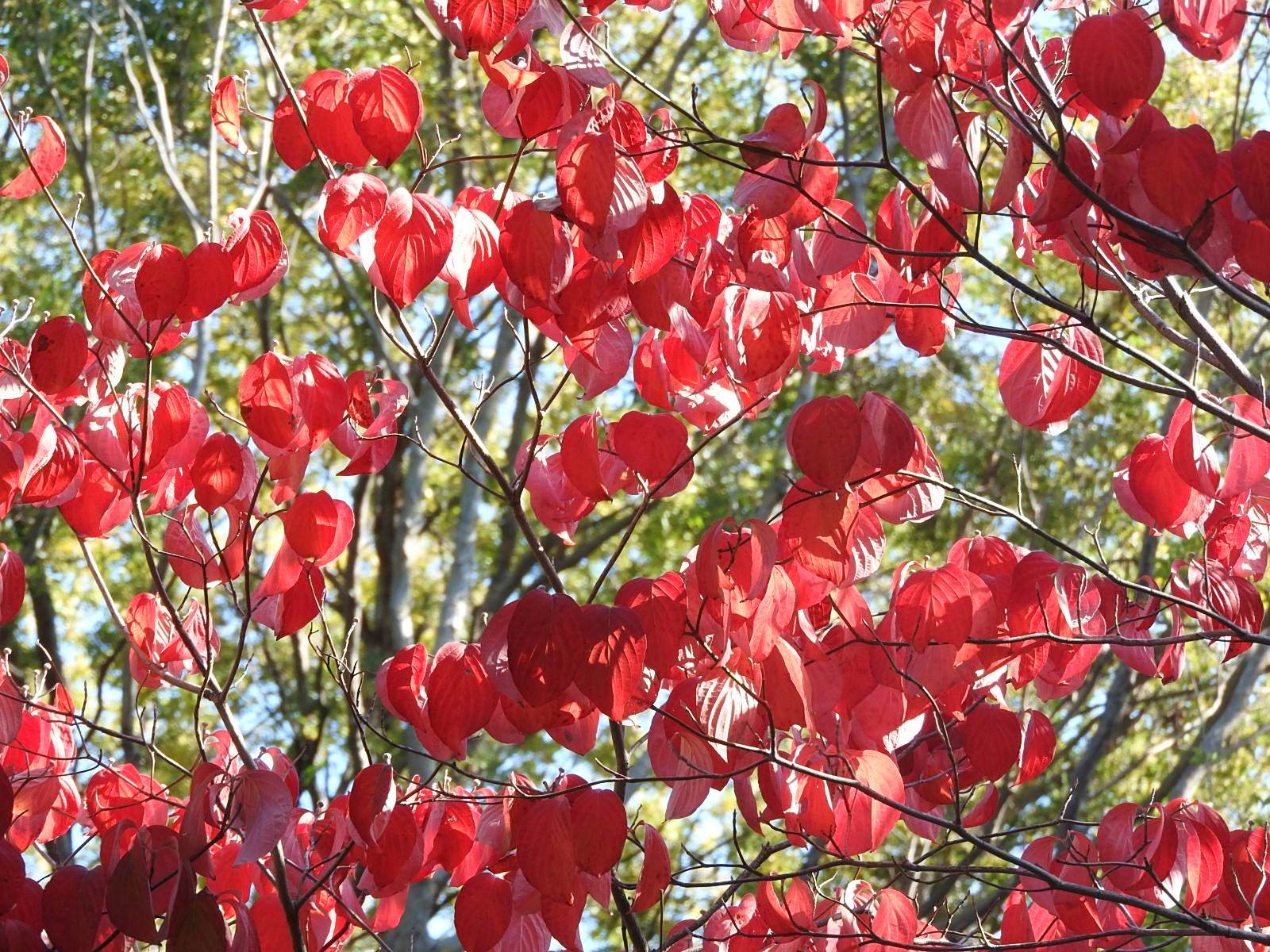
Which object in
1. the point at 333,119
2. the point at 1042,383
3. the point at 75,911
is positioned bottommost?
the point at 75,911

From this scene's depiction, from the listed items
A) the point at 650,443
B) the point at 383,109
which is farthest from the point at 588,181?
the point at 650,443

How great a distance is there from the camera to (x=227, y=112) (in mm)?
2031

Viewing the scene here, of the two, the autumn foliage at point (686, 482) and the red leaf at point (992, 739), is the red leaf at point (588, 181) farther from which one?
the red leaf at point (992, 739)

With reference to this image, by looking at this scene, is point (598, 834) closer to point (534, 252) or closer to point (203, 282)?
point (534, 252)

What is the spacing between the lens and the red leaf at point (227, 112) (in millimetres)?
2002

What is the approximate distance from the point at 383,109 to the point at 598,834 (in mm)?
998

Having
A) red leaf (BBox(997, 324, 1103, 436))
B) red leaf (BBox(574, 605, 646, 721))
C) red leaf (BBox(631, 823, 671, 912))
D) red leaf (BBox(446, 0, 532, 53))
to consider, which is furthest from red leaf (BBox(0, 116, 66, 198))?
red leaf (BBox(997, 324, 1103, 436))

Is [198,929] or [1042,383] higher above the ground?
[1042,383]

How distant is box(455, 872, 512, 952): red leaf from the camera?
72.9 inches

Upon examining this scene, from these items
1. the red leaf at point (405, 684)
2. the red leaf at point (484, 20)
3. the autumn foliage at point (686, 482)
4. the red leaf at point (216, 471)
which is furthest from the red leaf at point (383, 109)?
the red leaf at point (405, 684)

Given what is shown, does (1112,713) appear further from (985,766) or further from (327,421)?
(327,421)

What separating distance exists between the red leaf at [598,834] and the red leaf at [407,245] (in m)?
0.70

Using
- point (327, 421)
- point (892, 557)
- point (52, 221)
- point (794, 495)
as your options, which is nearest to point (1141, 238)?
point (794, 495)

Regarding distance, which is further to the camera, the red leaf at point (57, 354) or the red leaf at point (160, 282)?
the red leaf at point (57, 354)
